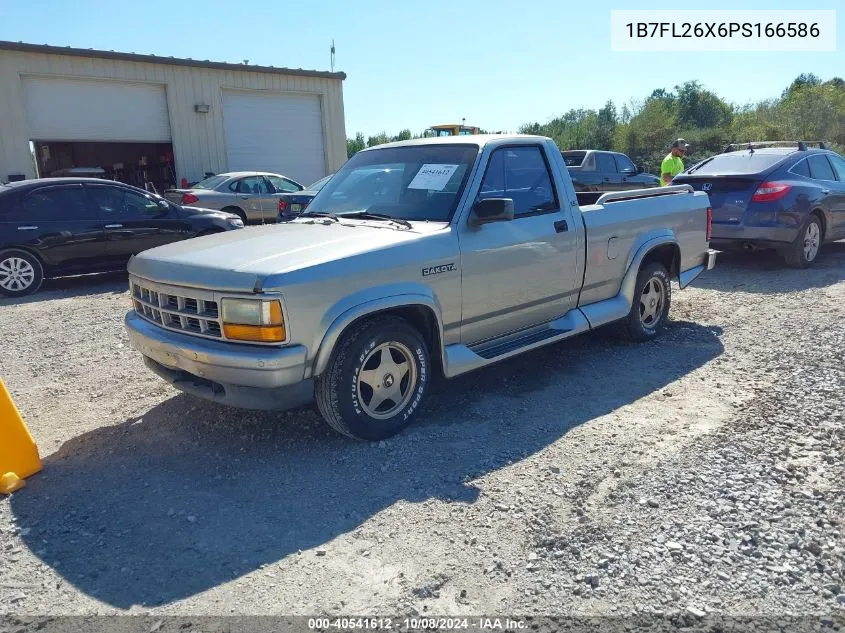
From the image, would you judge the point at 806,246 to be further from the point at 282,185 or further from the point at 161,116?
the point at 161,116

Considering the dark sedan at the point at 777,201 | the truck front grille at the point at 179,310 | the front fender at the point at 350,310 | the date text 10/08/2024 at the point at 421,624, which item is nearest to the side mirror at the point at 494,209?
the front fender at the point at 350,310

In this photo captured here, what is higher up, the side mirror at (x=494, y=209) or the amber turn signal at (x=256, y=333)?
the side mirror at (x=494, y=209)

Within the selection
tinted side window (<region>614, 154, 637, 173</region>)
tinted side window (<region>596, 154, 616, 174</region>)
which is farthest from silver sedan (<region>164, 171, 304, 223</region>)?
tinted side window (<region>614, 154, 637, 173</region>)

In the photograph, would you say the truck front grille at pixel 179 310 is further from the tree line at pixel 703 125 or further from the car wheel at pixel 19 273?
the tree line at pixel 703 125

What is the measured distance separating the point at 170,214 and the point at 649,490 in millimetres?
9004

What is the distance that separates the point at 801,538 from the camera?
9.83ft

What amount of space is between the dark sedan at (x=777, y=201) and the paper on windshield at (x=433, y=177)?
5.90 metres

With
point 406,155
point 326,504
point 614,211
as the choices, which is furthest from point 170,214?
point 326,504

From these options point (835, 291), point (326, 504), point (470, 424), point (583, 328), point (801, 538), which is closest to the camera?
point (801, 538)

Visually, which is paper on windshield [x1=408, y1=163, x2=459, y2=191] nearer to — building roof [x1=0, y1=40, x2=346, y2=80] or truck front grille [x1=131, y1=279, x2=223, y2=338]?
truck front grille [x1=131, y1=279, x2=223, y2=338]

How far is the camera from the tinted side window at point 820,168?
9594 millimetres

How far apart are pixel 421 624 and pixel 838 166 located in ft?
34.4

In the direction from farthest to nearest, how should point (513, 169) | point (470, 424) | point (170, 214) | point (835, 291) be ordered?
1. point (170, 214)
2. point (835, 291)
3. point (513, 169)
4. point (470, 424)

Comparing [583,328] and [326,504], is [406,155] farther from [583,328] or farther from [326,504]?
[326,504]
